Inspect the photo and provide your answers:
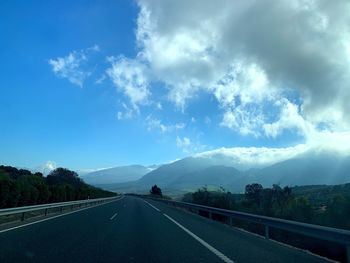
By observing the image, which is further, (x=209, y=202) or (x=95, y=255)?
(x=209, y=202)

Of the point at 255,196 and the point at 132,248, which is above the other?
the point at 255,196

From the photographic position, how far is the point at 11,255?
10297 mm

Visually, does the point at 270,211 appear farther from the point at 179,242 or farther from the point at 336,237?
the point at 336,237

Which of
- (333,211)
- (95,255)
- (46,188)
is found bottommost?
(95,255)

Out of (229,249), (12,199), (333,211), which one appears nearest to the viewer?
(229,249)

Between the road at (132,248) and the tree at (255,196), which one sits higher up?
the tree at (255,196)

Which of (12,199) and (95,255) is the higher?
(12,199)

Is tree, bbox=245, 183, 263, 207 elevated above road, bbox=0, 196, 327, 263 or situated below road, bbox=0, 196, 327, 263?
above

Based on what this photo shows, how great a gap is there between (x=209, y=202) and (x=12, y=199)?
1573cm

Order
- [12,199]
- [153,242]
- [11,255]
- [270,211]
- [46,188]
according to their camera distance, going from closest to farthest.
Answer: [11,255] < [153,242] < [270,211] < [12,199] < [46,188]

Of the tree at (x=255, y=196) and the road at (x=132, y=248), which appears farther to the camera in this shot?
the tree at (x=255, y=196)

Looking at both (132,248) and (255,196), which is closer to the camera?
(132,248)

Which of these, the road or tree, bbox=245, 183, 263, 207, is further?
tree, bbox=245, 183, 263, 207

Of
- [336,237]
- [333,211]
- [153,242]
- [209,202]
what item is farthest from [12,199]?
[336,237]
